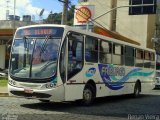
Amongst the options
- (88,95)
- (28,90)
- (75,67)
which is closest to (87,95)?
(88,95)

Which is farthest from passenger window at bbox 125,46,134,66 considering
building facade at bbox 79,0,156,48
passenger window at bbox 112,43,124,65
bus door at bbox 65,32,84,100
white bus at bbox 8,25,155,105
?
building facade at bbox 79,0,156,48

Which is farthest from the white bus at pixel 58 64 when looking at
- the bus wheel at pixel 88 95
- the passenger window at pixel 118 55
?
the passenger window at pixel 118 55

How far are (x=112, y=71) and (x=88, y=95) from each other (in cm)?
299

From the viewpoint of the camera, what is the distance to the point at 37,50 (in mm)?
15719

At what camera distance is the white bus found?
15266mm

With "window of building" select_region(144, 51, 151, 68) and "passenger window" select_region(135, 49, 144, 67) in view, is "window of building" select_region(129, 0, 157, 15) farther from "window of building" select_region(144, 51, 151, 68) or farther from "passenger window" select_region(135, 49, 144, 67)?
"passenger window" select_region(135, 49, 144, 67)

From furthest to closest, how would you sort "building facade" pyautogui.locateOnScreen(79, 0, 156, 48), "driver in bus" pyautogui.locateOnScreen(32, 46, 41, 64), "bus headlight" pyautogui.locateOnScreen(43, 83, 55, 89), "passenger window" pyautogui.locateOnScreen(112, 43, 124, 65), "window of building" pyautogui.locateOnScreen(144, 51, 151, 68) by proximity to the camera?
1. "building facade" pyautogui.locateOnScreen(79, 0, 156, 48)
2. "window of building" pyautogui.locateOnScreen(144, 51, 151, 68)
3. "passenger window" pyautogui.locateOnScreen(112, 43, 124, 65)
4. "driver in bus" pyautogui.locateOnScreen(32, 46, 41, 64)
5. "bus headlight" pyautogui.locateOnScreen(43, 83, 55, 89)

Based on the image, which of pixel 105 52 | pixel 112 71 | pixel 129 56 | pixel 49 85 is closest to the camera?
pixel 49 85

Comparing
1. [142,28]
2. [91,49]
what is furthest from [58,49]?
[142,28]

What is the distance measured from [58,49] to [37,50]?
83 centimetres

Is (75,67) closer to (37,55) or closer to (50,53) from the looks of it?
(50,53)

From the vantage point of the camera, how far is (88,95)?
17.4 metres

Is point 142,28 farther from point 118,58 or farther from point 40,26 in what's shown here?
point 40,26

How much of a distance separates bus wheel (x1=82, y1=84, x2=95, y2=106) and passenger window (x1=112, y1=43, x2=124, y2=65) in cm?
281
